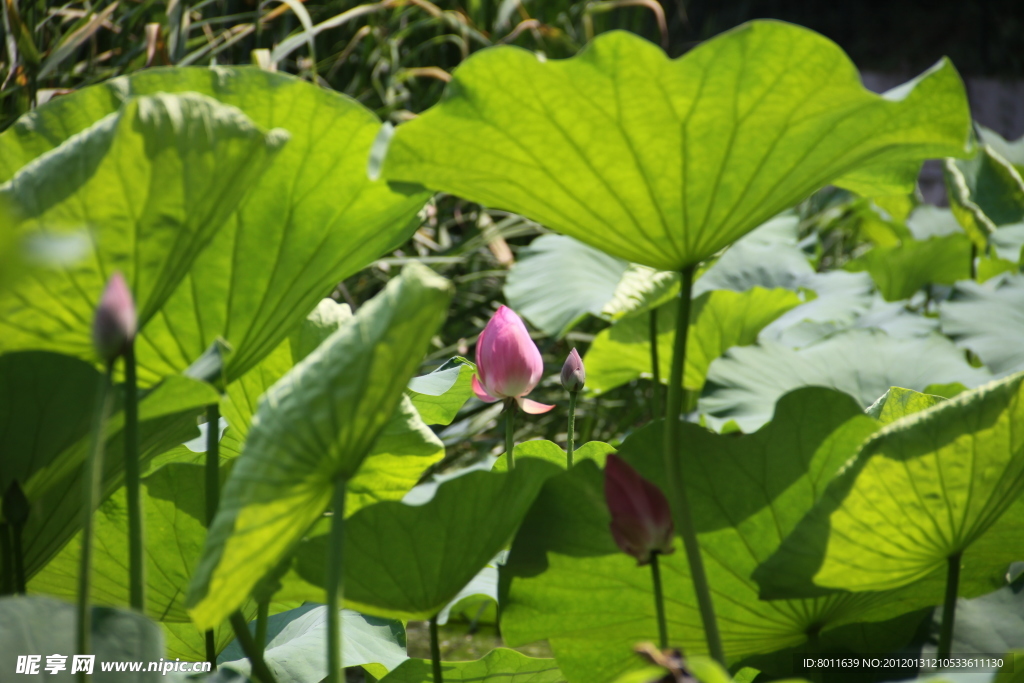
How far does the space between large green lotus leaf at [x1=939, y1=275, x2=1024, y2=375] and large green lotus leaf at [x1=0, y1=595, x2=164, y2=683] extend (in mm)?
1220

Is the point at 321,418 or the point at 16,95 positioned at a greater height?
the point at 16,95

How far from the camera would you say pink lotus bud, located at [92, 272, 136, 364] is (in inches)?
9.7

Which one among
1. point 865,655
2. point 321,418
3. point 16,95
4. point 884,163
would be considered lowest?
point 865,655

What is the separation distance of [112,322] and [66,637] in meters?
0.13

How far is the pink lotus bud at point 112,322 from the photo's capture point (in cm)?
25

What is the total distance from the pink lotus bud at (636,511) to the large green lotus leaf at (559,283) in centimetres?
104

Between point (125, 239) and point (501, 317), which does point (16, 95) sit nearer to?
point (501, 317)

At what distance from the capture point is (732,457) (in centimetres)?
39

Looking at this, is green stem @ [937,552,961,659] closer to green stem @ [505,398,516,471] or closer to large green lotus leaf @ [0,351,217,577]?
green stem @ [505,398,516,471]

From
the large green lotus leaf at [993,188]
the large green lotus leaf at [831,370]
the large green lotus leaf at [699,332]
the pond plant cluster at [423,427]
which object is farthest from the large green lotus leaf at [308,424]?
the large green lotus leaf at [993,188]

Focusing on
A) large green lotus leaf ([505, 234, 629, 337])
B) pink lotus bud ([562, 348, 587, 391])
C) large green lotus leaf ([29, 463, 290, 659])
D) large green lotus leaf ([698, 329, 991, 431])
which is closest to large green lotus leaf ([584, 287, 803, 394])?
large green lotus leaf ([505, 234, 629, 337])

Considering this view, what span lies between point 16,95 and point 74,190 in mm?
1374

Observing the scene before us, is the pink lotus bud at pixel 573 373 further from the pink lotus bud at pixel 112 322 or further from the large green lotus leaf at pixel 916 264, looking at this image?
the large green lotus leaf at pixel 916 264

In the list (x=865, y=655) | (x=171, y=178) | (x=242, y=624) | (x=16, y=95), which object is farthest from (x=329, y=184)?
(x=16, y=95)
